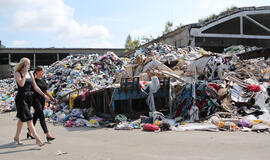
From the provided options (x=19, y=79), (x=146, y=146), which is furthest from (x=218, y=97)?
(x=19, y=79)

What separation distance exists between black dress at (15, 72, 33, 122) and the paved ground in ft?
1.92

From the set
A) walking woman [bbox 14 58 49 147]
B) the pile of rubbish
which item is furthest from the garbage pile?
walking woman [bbox 14 58 49 147]

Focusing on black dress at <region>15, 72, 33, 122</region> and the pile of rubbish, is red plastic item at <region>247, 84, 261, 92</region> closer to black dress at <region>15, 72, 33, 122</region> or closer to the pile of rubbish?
the pile of rubbish

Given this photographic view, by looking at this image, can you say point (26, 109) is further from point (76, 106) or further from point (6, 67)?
point (6, 67)

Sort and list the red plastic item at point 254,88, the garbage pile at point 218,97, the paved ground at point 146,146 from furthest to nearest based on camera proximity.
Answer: the red plastic item at point 254,88, the garbage pile at point 218,97, the paved ground at point 146,146

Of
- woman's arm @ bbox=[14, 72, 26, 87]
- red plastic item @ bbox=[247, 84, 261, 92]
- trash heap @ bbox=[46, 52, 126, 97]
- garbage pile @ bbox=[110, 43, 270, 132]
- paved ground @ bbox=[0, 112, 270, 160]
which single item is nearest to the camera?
paved ground @ bbox=[0, 112, 270, 160]

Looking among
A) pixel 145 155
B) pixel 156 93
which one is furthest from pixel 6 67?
pixel 145 155

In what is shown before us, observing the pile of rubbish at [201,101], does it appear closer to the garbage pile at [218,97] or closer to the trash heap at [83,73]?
the garbage pile at [218,97]

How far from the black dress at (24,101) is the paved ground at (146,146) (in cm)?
58

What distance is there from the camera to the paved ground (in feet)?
12.7

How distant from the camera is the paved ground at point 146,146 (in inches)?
Answer: 153

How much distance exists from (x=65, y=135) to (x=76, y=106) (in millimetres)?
4371

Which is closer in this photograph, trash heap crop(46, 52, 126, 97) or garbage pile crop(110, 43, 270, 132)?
garbage pile crop(110, 43, 270, 132)

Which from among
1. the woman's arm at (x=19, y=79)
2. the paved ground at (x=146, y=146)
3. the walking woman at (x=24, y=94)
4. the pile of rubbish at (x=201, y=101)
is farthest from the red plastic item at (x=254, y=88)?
the woman's arm at (x=19, y=79)
